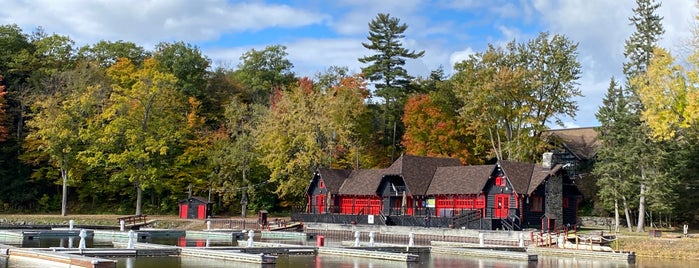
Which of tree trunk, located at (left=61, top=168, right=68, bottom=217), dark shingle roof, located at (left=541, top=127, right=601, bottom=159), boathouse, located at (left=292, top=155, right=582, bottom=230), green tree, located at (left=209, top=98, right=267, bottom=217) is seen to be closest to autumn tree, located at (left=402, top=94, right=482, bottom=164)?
boathouse, located at (left=292, top=155, right=582, bottom=230)

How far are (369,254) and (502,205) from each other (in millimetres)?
20024

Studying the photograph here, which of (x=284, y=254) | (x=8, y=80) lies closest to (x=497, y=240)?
(x=284, y=254)

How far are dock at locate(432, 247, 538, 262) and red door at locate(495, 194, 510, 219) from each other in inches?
546

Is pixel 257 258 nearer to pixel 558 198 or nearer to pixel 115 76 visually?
pixel 558 198

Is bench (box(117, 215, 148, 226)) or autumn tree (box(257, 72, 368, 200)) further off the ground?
autumn tree (box(257, 72, 368, 200))

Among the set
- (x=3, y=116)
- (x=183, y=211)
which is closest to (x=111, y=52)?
(x=3, y=116)

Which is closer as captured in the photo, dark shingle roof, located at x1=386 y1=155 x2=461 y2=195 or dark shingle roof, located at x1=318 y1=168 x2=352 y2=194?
dark shingle roof, located at x1=386 y1=155 x2=461 y2=195

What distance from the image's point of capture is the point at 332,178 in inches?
2437

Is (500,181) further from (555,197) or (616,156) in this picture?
(616,156)

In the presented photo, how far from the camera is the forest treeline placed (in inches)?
2493

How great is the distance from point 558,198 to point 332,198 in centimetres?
1848

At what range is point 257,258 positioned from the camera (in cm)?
2939

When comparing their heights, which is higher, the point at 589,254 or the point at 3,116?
the point at 3,116

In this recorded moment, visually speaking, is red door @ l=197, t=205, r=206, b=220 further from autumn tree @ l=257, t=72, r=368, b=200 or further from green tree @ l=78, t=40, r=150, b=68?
green tree @ l=78, t=40, r=150, b=68
